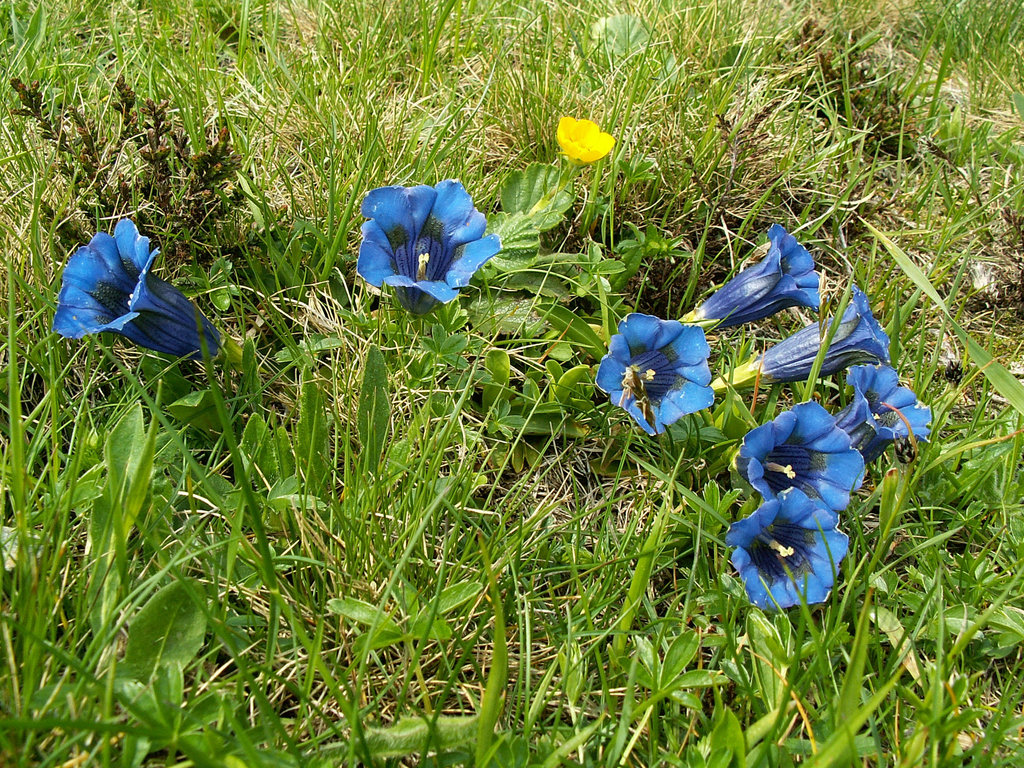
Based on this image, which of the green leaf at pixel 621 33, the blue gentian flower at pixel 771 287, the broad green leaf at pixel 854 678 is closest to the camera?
the broad green leaf at pixel 854 678

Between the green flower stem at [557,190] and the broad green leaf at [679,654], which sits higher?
the green flower stem at [557,190]

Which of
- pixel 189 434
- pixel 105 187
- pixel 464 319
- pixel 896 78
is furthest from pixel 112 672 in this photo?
pixel 896 78

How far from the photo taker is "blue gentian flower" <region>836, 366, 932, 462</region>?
6.53ft

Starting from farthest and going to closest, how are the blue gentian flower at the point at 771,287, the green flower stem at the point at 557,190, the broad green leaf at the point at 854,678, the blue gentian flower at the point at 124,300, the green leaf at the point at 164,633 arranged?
the green flower stem at the point at 557,190 < the blue gentian flower at the point at 771,287 < the blue gentian flower at the point at 124,300 < the green leaf at the point at 164,633 < the broad green leaf at the point at 854,678

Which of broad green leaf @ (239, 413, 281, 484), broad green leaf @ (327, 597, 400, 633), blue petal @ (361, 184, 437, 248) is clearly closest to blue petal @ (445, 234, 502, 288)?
blue petal @ (361, 184, 437, 248)

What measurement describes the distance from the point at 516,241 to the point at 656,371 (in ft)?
1.85

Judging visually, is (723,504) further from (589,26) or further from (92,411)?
(589,26)

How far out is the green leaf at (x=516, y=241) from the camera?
2.35 metres

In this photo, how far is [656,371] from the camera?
210cm

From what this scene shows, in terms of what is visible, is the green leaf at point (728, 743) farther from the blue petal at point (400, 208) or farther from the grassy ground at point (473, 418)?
the blue petal at point (400, 208)

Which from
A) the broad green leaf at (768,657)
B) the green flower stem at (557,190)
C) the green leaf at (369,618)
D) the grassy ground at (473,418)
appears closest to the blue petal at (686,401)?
the grassy ground at (473,418)

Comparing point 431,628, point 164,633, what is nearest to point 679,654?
point 431,628

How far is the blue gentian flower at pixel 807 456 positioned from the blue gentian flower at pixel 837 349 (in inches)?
6.9

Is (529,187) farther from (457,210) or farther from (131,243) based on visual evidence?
(131,243)
